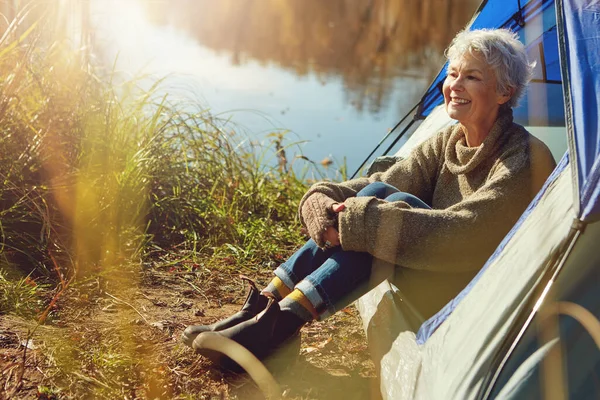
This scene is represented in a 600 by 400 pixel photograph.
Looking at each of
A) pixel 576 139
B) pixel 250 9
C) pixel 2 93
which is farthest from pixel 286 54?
pixel 576 139

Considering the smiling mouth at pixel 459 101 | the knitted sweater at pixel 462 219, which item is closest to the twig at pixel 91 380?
the knitted sweater at pixel 462 219

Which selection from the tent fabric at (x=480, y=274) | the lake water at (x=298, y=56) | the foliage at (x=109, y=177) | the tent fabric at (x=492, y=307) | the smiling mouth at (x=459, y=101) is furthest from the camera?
the lake water at (x=298, y=56)

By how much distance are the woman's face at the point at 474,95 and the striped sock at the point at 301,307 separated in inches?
31.8

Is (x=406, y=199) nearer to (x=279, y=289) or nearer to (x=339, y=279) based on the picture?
(x=339, y=279)

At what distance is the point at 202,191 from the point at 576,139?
273 centimetres

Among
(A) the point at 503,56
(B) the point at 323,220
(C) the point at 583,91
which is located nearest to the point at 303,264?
(B) the point at 323,220

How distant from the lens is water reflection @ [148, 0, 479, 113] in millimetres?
8969

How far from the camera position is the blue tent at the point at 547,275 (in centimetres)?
165

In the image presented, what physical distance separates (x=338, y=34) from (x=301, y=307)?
28.7 ft

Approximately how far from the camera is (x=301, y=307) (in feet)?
7.90

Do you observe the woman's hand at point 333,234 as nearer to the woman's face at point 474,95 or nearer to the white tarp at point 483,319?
the white tarp at point 483,319

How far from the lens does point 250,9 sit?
11.9m

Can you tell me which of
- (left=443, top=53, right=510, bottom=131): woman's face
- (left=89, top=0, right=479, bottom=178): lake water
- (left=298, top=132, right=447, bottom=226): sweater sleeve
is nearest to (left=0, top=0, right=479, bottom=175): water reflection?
(left=89, top=0, right=479, bottom=178): lake water

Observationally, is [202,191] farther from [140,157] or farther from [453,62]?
[453,62]
